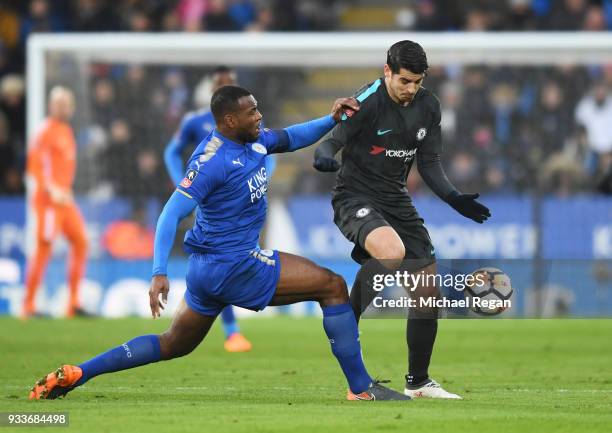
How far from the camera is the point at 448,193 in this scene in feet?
29.8

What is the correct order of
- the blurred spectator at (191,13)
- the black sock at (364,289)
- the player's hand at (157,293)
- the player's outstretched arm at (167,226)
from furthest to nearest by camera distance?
the blurred spectator at (191,13), the black sock at (364,289), the player's outstretched arm at (167,226), the player's hand at (157,293)

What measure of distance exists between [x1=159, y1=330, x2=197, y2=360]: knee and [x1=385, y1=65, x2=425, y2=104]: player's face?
2195 millimetres

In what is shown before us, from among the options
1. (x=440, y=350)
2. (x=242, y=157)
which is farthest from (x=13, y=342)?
(x=242, y=157)

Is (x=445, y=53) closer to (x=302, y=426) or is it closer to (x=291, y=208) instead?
(x=291, y=208)

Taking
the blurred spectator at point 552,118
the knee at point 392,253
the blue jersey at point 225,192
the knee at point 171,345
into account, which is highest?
the blurred spectator at point 552,118

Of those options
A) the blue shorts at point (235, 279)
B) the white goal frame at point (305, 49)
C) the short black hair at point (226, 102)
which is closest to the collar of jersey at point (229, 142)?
the short black hair at point (226, 102)

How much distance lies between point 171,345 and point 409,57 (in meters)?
2.45

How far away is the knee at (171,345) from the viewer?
8.51 m

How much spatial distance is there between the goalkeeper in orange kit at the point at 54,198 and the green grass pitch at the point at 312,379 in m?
0.72

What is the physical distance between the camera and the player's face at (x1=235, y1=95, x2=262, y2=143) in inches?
326

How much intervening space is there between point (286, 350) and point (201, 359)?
4.03 feet

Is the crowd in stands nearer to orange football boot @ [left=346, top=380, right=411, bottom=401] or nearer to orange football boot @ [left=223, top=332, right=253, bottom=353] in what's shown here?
orange football boot @ [left=223, top=332, right=253, bottom=353]

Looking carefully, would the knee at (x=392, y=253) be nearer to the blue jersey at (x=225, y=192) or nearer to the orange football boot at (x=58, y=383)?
the blue jersey at (x=225, y=192)

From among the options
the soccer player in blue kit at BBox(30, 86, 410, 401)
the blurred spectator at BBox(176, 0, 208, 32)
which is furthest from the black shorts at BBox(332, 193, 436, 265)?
the blurred spectator at BBox(176, 0, 208, 32)
